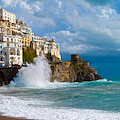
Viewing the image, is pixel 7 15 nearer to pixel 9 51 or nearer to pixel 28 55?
pixel 28 55

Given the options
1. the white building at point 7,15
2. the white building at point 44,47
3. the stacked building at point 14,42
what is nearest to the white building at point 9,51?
the stacked building at point 14,42

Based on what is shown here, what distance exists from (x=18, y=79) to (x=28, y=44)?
111 feet

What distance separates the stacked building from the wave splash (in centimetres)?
1073

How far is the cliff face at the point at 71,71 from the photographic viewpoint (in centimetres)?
6257

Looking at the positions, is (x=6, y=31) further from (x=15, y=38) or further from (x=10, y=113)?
(x=10, y=113)

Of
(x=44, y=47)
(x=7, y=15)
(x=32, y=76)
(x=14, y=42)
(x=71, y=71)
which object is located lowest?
(x=32, y=76)

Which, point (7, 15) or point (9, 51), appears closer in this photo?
point (9, 51)

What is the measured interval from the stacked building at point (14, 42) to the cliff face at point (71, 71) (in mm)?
11344

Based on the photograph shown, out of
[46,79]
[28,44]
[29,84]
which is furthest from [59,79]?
[28,44]

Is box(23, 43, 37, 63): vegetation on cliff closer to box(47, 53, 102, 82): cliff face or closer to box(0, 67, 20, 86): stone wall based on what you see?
box(47, 53, 102, 82): cliff face

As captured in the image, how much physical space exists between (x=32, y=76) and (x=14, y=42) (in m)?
19.8

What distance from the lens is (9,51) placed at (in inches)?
2431

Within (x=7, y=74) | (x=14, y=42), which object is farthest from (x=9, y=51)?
(x=7, y=74)

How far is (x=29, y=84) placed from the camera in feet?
162
